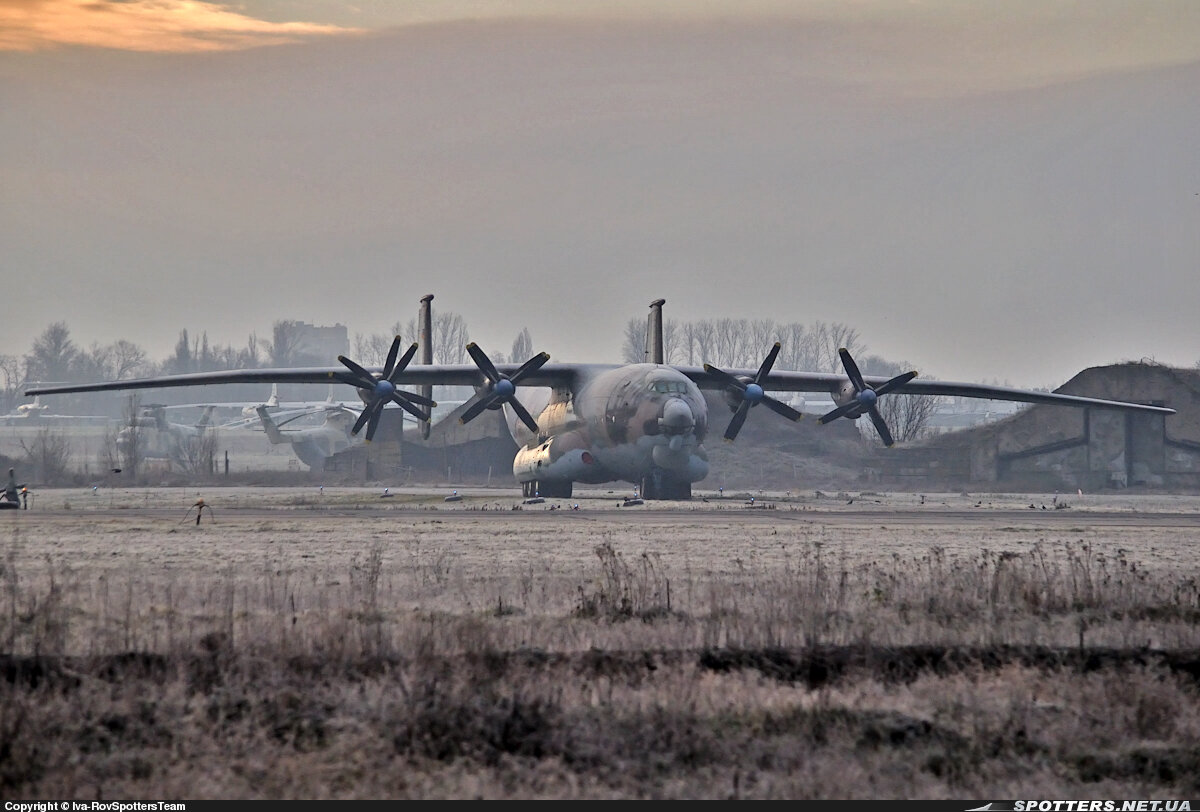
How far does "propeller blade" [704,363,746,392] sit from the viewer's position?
51750 millimetres

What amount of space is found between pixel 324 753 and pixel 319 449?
91.5 metres

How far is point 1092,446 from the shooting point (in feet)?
241

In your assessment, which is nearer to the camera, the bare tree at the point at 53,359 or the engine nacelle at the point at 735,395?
the engine nacelle at the point at 735,395

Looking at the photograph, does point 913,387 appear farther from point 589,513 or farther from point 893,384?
point 589,513

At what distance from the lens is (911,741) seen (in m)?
11.7

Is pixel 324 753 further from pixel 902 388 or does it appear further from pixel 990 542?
pixel 902 388

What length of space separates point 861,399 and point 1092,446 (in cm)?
2917

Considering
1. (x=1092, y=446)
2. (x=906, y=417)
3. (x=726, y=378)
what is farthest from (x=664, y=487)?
(x=906, y=417)

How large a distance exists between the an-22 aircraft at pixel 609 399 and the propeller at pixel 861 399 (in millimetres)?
57

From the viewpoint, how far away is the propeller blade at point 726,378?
51750 millimetres

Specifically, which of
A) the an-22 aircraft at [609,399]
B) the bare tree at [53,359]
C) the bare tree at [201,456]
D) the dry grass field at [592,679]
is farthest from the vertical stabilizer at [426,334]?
the bare tree at [53,359]

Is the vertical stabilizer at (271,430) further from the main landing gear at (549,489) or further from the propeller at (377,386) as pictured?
the propeller at (377,386)

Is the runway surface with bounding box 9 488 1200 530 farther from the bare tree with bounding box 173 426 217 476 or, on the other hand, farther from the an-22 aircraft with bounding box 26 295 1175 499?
the bare tree with bounding box 173 426 217 476

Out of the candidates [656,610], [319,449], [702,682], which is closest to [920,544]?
[656,610]
